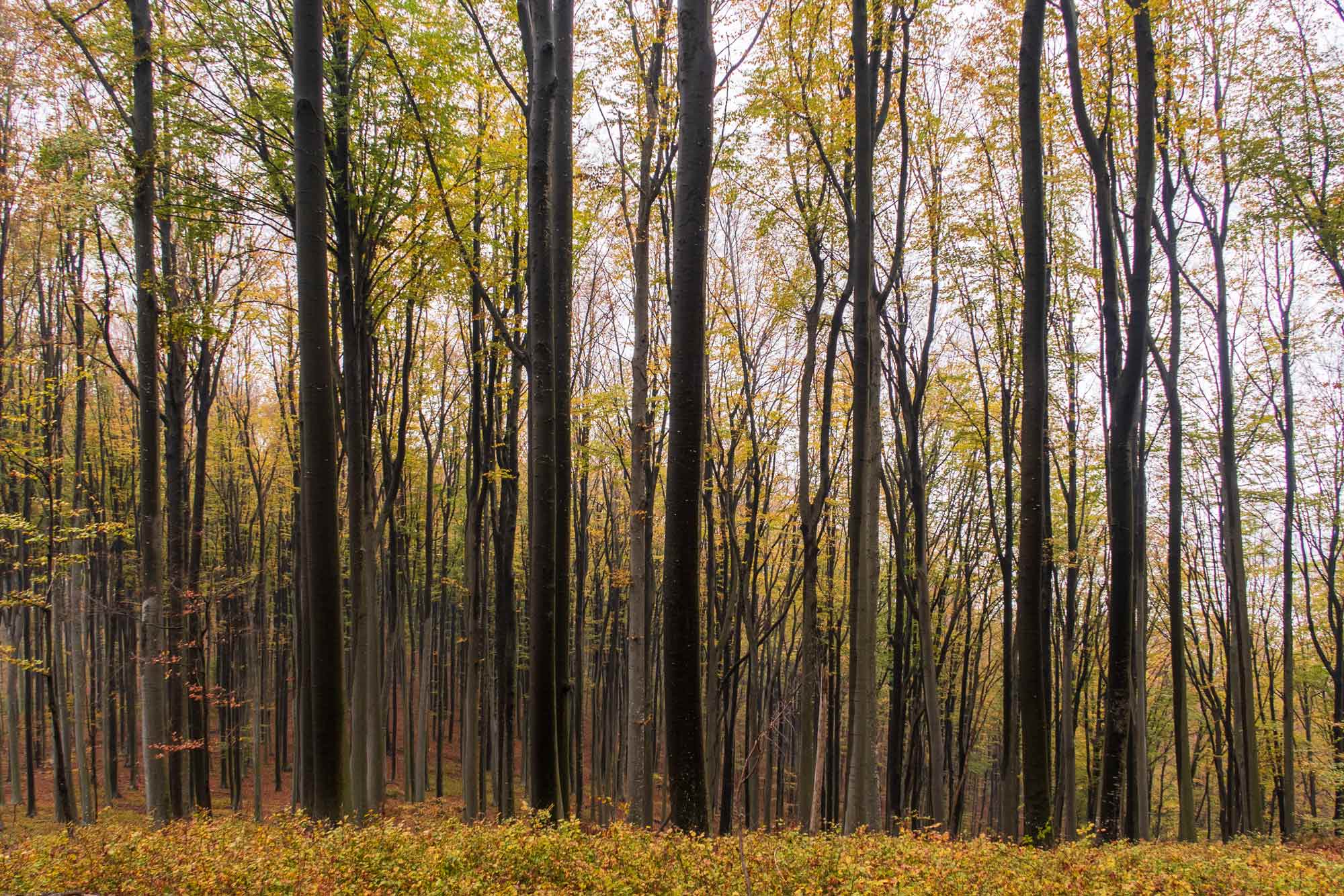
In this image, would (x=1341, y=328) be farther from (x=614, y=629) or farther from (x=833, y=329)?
(x=614, y=629)

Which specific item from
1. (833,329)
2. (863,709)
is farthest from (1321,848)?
(833,329)

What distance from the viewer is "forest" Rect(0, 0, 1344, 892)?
569 centimetres

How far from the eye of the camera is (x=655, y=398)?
37.6ft

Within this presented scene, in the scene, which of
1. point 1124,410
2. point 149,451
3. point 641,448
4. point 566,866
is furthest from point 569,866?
point 149,451

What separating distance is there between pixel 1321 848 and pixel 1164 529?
9881 millimetres

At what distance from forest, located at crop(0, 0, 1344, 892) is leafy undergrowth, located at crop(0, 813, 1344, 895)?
0.08 metres

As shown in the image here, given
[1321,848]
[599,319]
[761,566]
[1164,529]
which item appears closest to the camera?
[1321,848]

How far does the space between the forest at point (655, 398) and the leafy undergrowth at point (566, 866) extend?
0.08 metres

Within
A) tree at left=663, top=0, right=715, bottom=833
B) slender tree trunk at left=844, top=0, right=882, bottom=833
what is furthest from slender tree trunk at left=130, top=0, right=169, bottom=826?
slender tree trunk at left=844, top=0, right=882, bottom=833

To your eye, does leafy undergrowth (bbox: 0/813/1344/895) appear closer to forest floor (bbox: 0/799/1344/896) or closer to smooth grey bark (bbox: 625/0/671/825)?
forest floor (bbox: 0/799/1344/896)

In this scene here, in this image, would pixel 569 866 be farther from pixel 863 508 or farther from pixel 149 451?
pixel 149 451


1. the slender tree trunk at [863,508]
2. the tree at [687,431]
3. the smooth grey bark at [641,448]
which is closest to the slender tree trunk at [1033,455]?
the slender tree trunk at [863,508]

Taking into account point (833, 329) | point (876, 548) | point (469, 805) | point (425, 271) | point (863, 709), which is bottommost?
point (469, 805)

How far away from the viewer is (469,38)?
8984 millimetres
